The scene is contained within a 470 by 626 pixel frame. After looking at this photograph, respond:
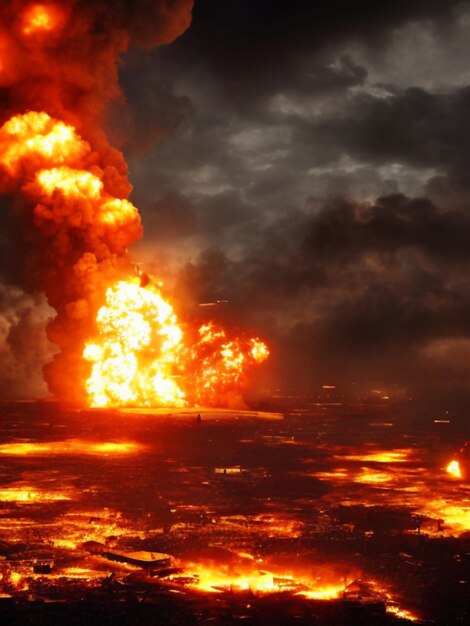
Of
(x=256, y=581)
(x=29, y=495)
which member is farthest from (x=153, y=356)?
(x=256, y=581)

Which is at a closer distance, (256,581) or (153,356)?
(256,581)

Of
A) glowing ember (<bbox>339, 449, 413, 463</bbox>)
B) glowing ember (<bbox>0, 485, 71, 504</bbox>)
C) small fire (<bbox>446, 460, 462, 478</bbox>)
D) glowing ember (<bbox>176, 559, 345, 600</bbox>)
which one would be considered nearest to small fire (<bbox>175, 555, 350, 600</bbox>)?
glowing ember (<bbox>176, 559, 345, 600</bbox>)

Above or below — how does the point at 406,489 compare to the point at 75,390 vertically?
below

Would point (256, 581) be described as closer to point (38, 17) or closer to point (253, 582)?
point (253, 582)

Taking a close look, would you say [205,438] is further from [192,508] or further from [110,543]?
[110,543]

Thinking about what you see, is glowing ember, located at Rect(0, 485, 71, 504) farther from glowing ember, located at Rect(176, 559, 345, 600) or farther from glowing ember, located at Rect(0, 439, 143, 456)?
glowing ember, located at Rect(0, 439, 143, 456)

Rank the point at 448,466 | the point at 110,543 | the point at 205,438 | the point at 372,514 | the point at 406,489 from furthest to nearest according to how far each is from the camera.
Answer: the point at 205,438 → the point at 448,466 → the point at 406,489 → the point at 372,514 → the point at 110,543

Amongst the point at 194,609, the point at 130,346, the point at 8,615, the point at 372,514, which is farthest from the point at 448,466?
the point at 130,346
